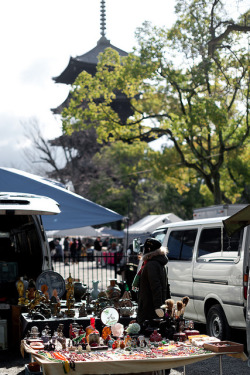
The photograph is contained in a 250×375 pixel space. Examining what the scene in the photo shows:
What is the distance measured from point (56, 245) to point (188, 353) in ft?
77.0

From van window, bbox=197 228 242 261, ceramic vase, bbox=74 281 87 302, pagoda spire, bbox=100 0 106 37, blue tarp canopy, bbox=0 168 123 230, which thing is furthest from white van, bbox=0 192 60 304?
pagoda spire, bbox=100 0 106 37

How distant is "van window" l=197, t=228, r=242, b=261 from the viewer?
7.95 m

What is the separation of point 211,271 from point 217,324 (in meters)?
0.80

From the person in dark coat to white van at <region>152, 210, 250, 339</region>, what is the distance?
192cm

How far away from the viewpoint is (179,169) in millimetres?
24891


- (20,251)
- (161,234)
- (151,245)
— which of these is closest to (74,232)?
(161,234)

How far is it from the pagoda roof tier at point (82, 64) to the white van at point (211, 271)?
150 feet

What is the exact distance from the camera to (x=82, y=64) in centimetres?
5459

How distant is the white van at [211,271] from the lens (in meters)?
7.69

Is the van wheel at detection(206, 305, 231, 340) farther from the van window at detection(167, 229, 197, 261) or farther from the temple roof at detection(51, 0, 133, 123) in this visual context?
the temple roof at detection(51, 0, 133, 123)

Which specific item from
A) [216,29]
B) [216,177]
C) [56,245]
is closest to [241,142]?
[216,177]

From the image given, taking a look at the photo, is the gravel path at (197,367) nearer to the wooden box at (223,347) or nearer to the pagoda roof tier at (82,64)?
the wooden box at (223,347)

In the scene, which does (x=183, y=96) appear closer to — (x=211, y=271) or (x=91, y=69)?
(x=211, y=271)

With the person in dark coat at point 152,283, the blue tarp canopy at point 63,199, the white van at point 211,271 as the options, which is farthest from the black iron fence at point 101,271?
the person in dark coat at point 152,283
